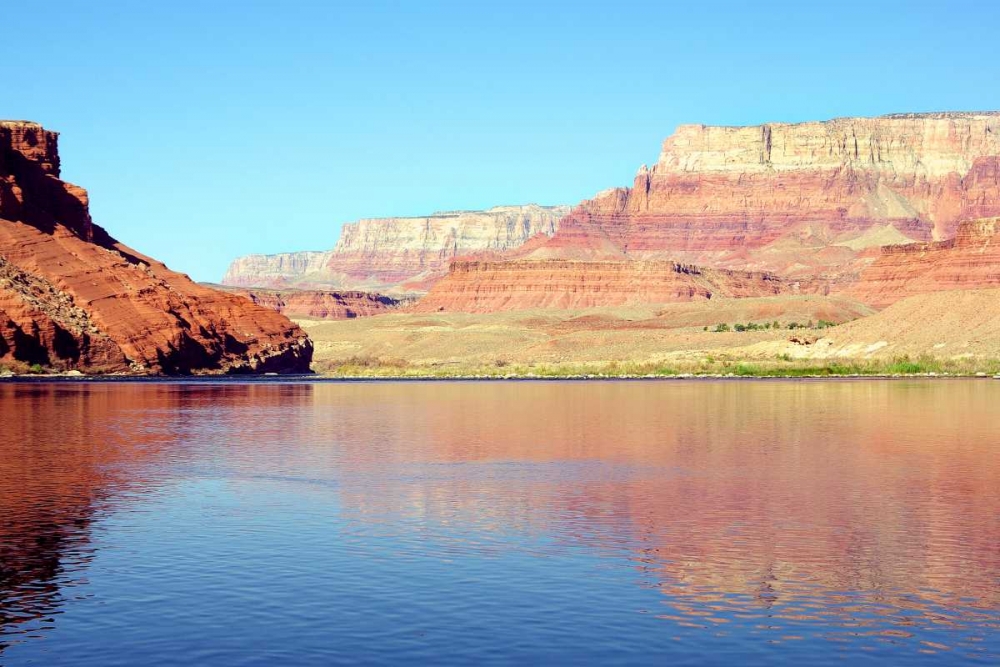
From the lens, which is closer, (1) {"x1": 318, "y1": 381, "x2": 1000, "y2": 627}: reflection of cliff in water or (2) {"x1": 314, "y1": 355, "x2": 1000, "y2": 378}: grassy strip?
(1) {"x1": 318, "y1": 381, "x2": 1000, "y2": 627}: reflection of cliff in water

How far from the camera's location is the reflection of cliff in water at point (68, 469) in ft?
62.4

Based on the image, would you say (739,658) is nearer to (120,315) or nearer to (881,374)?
(120,315)

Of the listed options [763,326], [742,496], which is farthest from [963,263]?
[742,496]

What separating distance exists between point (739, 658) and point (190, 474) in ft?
69.7

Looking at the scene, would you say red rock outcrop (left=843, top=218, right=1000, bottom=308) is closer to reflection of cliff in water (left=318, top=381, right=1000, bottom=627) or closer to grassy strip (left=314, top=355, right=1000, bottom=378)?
grassy strip (left=314, top=355, right=1000, bottom=378)

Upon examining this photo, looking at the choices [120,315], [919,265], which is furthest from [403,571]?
[919,265]

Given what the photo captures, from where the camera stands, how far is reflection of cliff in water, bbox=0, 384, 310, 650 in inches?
749

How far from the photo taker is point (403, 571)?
1984 cm

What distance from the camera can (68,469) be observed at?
33.8 metres

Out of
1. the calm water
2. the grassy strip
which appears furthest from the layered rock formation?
the calm water

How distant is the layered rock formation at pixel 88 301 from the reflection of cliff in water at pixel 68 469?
21.3 meters

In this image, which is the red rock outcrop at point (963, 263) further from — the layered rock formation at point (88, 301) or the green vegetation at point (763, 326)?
the layered rock formation at point (88, 301)

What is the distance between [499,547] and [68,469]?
16.3 meters

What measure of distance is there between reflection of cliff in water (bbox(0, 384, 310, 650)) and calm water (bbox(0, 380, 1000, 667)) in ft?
0.36
